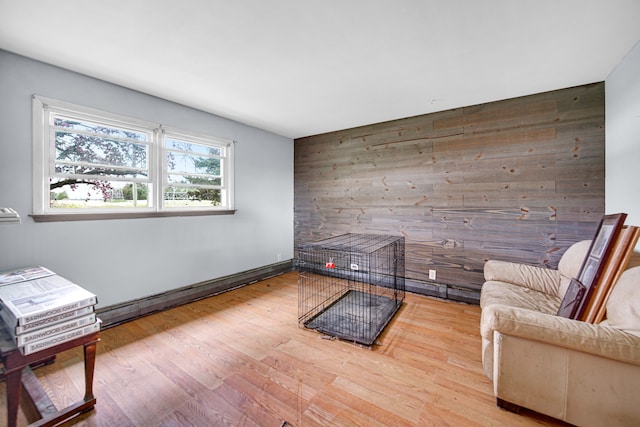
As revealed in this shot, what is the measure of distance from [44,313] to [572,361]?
115 inches

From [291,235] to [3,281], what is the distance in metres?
3.48

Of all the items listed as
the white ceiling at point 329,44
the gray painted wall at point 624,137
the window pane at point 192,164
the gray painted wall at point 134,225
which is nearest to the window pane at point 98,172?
the gray painted wall at point 134,225

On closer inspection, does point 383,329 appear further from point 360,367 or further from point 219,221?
point 219,221

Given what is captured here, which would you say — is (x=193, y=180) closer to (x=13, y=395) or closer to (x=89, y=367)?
(x=89, y=367)

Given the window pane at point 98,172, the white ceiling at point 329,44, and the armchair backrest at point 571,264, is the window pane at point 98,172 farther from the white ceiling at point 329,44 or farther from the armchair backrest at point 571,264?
the armchair backrest at point 571,264

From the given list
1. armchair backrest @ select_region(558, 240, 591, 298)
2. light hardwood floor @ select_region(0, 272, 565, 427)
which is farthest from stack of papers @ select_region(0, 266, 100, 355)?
armchair backrest @ select_region(558, 240, 591, 298)

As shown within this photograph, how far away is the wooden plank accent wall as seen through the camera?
2.63m

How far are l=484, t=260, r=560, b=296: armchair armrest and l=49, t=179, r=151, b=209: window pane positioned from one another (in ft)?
12.7

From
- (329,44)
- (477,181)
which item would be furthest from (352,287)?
(329,44)

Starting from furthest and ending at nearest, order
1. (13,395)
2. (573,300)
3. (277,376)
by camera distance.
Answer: (277,376) → (573,300) → (13,395)

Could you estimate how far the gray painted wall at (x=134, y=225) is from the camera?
210 cm

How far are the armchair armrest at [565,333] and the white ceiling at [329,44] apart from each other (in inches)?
73.9

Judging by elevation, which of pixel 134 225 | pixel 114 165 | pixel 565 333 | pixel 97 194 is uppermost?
pixel 114 165

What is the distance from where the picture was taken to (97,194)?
2.57 m
